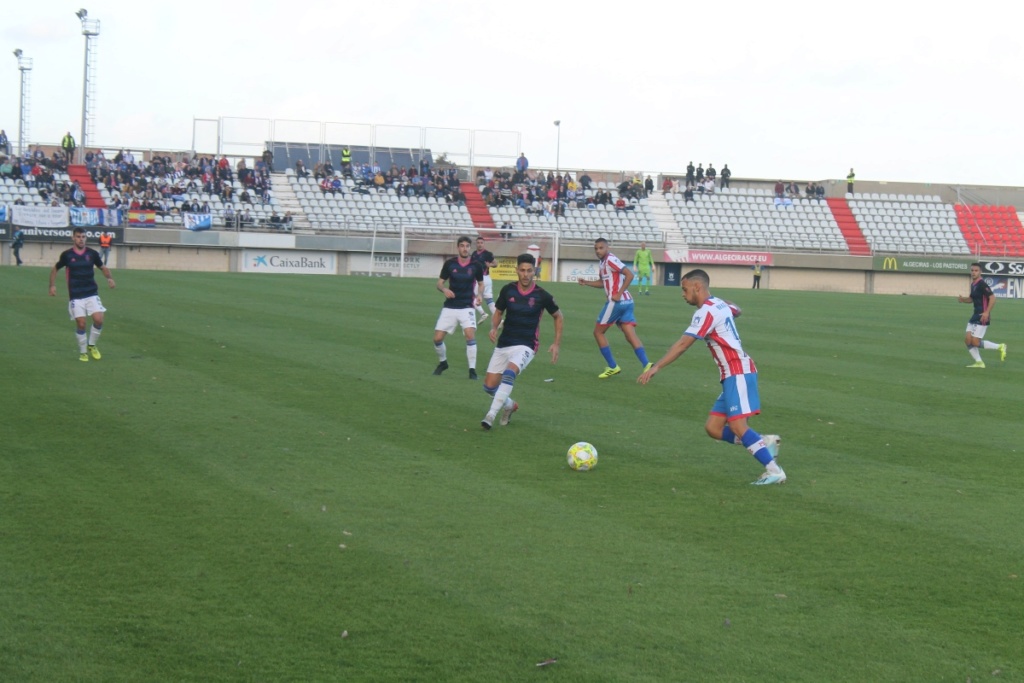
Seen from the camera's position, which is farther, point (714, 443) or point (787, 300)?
point (787, 300)

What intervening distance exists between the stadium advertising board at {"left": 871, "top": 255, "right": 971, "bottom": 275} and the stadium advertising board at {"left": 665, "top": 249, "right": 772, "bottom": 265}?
235 inches

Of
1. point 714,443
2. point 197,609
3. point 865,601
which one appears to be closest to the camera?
point 197,609

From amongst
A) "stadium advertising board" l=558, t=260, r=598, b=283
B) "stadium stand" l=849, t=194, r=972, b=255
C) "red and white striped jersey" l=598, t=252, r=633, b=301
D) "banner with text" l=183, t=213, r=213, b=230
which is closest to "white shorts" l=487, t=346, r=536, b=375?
"red and white striped jersey" l=598, t=252, r=633, b=301

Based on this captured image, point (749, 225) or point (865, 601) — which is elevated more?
point (749, 225)

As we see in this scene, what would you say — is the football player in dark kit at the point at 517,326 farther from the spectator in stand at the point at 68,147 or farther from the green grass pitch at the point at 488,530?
the spectator in stand at the point at 68,147

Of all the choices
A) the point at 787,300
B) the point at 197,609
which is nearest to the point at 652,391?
the point at 197,609

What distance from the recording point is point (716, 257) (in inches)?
2293

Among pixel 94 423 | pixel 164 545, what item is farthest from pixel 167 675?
pixel 94 423

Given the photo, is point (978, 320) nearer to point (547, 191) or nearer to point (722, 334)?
point (722, 334)

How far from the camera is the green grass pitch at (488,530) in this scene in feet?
19.1

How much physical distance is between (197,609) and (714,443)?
6.71 metres

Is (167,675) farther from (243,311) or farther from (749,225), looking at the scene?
(749,225)

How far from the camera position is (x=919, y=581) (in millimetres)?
7086

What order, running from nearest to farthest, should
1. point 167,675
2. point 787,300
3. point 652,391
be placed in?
point 167,675
point 652,391
point 787,300
